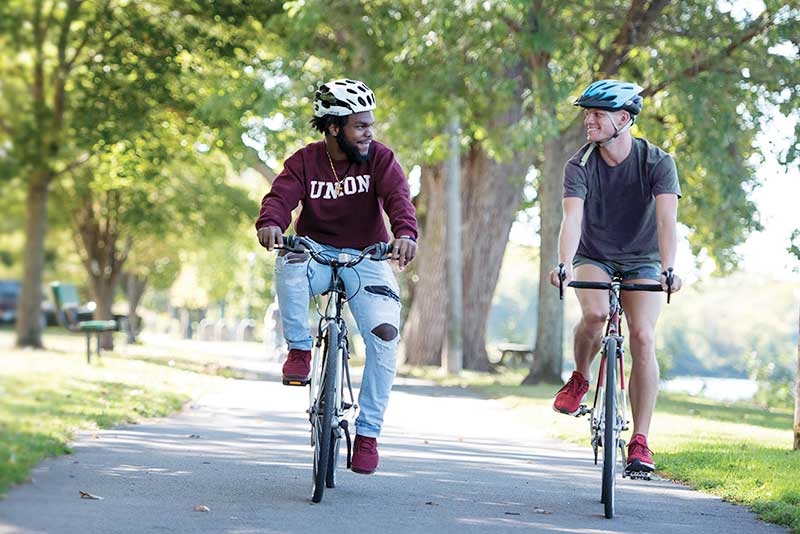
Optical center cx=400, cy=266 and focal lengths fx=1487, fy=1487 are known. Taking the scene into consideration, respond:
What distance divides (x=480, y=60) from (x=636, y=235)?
13.9 meters

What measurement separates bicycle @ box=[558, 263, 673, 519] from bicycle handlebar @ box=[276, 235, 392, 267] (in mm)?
905

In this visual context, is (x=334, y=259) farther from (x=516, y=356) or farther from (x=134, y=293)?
(x=134, y=293)

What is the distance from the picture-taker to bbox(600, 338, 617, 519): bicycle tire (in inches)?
289

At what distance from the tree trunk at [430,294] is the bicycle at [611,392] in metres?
21.4

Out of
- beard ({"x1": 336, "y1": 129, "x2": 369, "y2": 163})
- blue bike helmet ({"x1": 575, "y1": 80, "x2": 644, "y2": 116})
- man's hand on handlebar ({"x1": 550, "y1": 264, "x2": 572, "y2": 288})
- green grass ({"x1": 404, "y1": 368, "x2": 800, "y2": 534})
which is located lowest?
green grass ({"x1": 404, "y1": 368, "x2": 800, "y2": 534})

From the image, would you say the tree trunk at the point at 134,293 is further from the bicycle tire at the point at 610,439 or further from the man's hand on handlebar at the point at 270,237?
the bicycle tire at the point at 610,439

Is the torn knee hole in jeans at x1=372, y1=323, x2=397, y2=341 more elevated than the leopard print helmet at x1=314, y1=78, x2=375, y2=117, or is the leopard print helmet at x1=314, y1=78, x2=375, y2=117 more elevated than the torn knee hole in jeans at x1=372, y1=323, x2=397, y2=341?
the leopard print helmet at x1=314, y1=78, x2=375, y2=117

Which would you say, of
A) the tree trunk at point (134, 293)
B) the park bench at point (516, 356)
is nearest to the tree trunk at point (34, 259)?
the park bench at point (516, 356)

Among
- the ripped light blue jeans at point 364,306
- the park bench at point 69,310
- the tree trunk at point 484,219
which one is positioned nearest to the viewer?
the ripped light blue jeans at point 364,306

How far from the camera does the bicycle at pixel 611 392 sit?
7.37m

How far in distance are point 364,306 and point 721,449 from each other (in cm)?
480

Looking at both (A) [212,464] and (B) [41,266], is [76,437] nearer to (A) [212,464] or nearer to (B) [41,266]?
(A) [212,464]

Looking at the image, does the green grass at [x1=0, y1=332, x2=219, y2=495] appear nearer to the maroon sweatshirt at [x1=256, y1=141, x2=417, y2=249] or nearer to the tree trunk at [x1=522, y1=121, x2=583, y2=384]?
the maroon sweatshirt at [x1=256, y1=141, x2=417, y2=249]

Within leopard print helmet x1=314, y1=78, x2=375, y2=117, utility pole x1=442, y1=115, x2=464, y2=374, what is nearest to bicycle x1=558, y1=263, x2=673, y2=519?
leopard print helmet x1=314, y1=78, x2=375, y2=117
